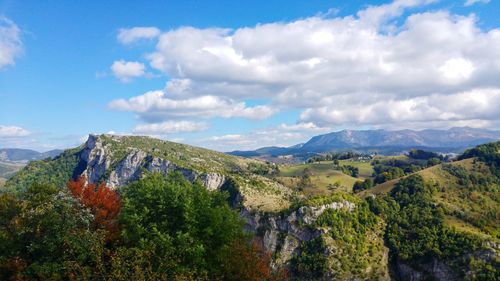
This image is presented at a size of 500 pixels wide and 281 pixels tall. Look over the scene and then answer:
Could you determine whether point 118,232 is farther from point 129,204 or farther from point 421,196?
point 421,196

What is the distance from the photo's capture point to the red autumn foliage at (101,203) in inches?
1748

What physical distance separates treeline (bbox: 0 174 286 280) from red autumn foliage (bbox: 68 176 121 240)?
0.13 m

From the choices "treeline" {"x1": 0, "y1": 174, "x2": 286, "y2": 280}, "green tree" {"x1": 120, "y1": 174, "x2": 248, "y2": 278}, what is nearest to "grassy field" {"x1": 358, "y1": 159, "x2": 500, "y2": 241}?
"green tree" {"x1": 120, "y1": 174, "x2": 248, "y2": 278}

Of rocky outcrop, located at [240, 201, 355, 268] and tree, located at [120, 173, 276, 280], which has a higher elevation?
tree, located at [120, 173, 276, 280]

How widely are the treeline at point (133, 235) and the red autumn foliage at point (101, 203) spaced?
0.41 ft

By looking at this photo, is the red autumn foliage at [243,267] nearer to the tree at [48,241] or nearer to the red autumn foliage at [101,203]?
the tree at [48,241]

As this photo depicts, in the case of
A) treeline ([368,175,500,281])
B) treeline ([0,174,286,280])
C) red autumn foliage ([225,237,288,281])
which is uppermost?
treeline ([0,174,286,280])

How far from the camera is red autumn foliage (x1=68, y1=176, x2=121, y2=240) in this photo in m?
44.4

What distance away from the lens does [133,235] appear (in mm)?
39250

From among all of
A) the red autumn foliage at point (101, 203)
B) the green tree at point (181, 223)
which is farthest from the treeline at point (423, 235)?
the red autumn foliage at point (101, 203)

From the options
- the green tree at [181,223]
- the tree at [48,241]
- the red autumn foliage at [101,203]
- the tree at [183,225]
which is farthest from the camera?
the red autumn foliage at [101,203]

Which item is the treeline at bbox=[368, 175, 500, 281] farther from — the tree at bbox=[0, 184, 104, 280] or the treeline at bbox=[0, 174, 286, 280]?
the tree at bbox=[0, 184, 104, 280]

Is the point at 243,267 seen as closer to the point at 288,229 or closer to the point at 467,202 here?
the point at 288,229

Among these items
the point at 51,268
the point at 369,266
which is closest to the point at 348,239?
the point at 369,266
